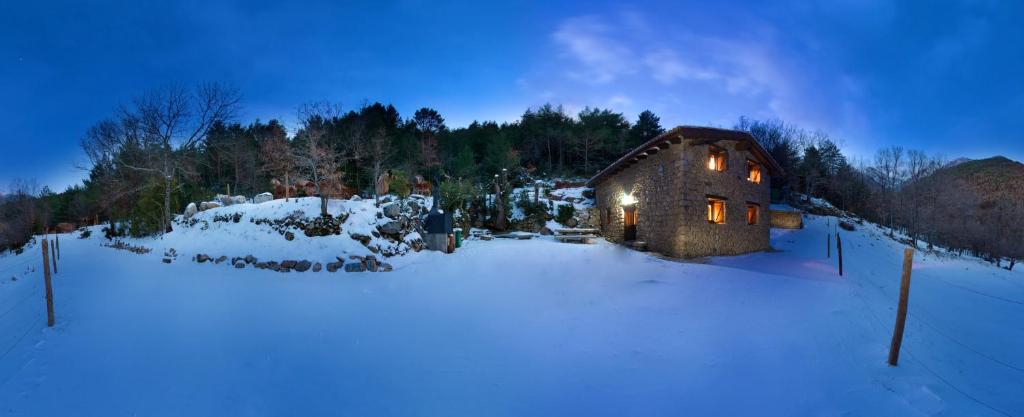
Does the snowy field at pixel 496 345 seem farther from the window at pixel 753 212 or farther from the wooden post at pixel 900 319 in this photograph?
the window at pixel 753 212

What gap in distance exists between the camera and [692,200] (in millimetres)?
13641

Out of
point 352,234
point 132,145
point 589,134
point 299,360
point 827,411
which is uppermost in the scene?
point 589,134

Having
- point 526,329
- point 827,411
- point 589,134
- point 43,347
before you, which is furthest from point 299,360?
point 589,134

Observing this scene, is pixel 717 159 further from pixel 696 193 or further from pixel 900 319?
pixel 900 319

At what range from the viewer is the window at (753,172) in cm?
1724

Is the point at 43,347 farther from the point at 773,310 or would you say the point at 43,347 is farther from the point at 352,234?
the point at 773,310

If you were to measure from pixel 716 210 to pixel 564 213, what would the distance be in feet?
27.1

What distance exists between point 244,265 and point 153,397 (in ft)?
24.8

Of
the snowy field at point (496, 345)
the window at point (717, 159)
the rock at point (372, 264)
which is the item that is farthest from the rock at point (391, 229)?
the window at point (717, 159)

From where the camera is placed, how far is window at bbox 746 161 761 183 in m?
17.2

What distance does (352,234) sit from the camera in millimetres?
12438

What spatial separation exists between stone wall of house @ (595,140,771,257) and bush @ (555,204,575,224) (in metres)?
3.77

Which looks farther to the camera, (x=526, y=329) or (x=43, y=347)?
(x=526, y=329)

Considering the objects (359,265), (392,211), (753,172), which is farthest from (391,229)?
(753,172)
